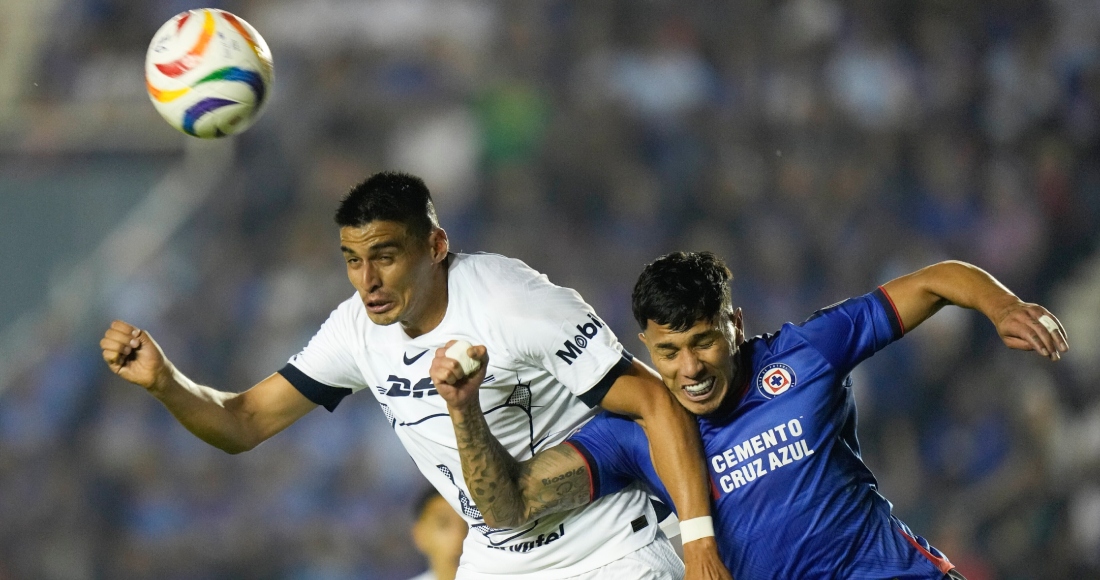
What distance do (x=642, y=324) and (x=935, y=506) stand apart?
4.97 m

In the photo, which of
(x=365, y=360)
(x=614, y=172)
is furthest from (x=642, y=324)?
(x=614, y=172)

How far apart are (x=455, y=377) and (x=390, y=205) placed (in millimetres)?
673

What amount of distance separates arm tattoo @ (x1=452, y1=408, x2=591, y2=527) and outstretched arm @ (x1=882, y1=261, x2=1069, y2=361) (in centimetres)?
103

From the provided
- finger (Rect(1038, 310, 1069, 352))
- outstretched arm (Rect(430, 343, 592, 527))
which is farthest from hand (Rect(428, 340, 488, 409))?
finger (Rect(1038, 310, 1069, 352))

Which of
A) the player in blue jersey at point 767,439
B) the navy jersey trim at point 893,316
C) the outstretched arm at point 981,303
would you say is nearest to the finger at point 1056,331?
the outstretched arm at point 981,303

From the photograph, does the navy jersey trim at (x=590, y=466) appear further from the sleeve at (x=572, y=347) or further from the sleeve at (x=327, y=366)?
the sleeve at (x=327, y=366)

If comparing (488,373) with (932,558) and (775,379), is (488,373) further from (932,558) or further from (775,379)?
(932,558)

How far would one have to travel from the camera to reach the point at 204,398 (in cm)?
357

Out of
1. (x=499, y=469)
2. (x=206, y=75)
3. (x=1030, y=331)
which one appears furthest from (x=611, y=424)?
(x=206, y=75)

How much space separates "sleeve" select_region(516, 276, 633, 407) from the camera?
10.6 ft

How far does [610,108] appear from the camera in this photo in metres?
8.88

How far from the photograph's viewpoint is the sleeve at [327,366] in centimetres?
364

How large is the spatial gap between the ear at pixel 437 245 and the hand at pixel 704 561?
3.58ft

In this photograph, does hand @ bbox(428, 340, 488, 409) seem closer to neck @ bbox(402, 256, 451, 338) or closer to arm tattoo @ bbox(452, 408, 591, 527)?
arm tattoo @ bbox(452, 408, 591, 527)
